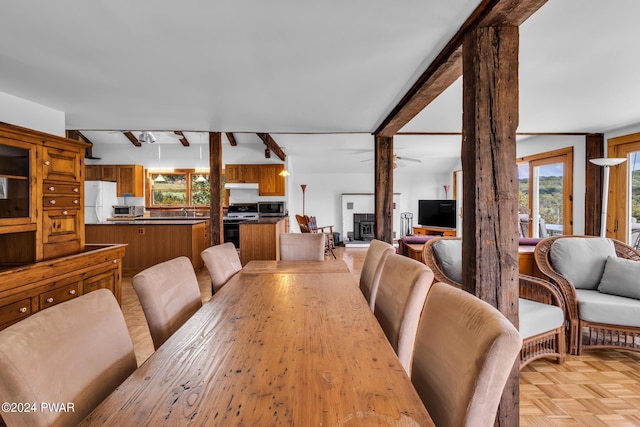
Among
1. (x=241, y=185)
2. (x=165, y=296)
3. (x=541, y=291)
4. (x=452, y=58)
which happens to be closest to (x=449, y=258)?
(x=541, y=291)

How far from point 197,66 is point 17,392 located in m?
2.08

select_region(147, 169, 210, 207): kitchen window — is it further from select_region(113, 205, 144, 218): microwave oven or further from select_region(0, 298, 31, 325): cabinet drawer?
select_region(0, 298, 31, 325): cabinet drawer

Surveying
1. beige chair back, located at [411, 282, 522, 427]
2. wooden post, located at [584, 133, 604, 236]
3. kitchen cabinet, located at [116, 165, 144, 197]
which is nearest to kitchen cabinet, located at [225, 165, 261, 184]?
kitchen cabinet, located at [116, 165, 144, 197]

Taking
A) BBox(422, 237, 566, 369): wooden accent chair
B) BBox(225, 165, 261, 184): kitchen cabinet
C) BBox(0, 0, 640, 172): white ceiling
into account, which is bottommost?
BBox(422, 237, 566, 369): wooden accent chair

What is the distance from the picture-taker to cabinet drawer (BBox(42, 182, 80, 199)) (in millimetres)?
2557

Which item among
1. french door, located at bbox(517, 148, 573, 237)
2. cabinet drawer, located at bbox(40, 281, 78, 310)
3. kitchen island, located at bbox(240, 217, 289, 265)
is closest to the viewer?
cabinet drawer, located at bbox(40, 281, 78, 310)

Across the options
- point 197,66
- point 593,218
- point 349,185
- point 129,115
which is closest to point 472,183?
point 197,66

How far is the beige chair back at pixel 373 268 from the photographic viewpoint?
1.90 m

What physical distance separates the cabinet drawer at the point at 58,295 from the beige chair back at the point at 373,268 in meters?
2.37

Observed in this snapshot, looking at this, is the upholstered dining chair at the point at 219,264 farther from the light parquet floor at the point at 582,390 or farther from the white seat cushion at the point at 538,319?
the white seat cushion at the point at 538,319

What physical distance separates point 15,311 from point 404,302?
8.33 feet

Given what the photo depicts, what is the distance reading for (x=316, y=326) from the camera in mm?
1231

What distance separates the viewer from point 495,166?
1.47m

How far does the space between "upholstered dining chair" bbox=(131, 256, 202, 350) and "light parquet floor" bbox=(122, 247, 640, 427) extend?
131cm
